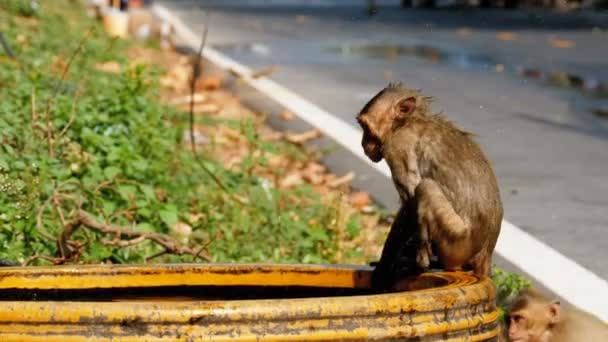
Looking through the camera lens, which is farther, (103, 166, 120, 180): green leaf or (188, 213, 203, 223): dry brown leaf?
(188, 213, 203, 223): dry brown leaf

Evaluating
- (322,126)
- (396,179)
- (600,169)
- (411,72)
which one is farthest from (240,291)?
(411,72)

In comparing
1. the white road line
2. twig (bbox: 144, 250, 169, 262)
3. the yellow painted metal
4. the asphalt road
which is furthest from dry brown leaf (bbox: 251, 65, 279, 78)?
the yellow painted metal

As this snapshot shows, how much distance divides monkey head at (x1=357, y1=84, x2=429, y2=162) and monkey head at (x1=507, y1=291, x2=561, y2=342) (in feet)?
2.96

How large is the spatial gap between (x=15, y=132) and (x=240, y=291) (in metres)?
2.46

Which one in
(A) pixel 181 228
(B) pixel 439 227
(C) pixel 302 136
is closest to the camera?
(B) pixel 439 227

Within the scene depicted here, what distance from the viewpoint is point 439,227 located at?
13.5 ft

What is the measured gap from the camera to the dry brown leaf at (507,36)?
22.9m

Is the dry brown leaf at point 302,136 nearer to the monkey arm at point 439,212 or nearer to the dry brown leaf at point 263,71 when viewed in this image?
the dry brown leaf at point 263,71

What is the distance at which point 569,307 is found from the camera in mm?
5605

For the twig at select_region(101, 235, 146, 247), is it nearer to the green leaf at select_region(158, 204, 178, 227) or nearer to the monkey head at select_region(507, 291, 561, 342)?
the green leaf at select_region(158, 204, 178, 227)

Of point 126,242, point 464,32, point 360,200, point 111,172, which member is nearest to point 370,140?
point 126,242

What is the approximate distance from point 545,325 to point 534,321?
0.04 m

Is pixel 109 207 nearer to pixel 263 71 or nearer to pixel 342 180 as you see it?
pixel 342 180

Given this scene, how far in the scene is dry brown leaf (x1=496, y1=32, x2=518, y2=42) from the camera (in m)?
22.9
